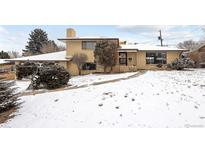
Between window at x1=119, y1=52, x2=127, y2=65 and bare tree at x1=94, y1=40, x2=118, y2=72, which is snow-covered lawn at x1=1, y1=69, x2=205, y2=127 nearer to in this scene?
bare tree at x1=94, y1=40, x2=118, y2=72

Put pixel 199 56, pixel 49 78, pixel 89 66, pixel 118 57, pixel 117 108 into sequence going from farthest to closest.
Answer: pixel 199 56 < pixel 89 66 < pixel 118 57 < pixel 49 78 < pixel 117 108

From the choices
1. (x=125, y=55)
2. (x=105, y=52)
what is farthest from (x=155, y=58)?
(x=105, y=52)

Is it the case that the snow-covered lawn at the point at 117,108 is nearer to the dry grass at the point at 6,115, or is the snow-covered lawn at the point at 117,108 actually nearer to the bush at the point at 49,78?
the dry grass at the point at 6,115

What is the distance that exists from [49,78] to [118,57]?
1304 centimetres

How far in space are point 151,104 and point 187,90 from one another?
3322mm

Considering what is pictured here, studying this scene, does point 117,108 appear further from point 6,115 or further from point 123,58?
point 123,58

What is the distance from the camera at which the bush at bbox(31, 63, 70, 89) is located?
1708cm

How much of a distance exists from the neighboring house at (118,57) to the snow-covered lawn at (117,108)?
15898mm

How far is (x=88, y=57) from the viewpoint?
29016 millimetres

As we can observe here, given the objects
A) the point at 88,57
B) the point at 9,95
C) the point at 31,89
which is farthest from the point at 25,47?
the point at 9,95

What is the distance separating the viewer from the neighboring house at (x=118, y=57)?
28.8m

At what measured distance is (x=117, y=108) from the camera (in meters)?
9.98

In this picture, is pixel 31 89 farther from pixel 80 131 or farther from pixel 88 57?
pixel 88 57

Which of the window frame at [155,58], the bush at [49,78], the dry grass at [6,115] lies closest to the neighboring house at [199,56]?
Result: the window frame at [155,58]
